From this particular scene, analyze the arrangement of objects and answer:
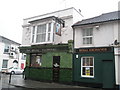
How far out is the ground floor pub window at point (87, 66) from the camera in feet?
40.6

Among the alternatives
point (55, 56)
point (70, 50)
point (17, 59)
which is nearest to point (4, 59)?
point (17, 59)

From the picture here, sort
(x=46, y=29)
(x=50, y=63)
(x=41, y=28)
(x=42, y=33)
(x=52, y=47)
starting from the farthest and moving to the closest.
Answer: (x=41, y=28)
(x=42, y=33)
(x=46, y=29)
(x=50, y=63)
(x=52, y=47)

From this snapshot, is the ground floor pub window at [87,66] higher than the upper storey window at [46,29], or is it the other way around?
the upper storey window at [46,29]

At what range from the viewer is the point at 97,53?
474 inches

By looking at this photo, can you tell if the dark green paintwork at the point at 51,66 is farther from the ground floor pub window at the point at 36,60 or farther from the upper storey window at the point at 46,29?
the upper storey window at the point at 46,29

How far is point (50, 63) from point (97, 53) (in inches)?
203

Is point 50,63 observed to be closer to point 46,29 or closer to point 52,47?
point 52,47

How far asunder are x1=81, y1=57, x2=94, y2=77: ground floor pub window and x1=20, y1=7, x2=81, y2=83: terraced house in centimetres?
126

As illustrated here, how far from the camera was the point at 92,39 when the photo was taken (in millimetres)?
12766

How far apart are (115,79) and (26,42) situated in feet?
37.6

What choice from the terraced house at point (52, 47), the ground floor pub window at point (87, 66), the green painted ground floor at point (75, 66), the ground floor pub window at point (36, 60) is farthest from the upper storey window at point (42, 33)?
the ground floor pub window at point (87, 66)

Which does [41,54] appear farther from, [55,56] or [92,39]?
[92,39]

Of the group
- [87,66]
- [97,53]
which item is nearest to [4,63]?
[87,66]

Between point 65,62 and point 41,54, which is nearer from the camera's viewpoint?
point 65,62
